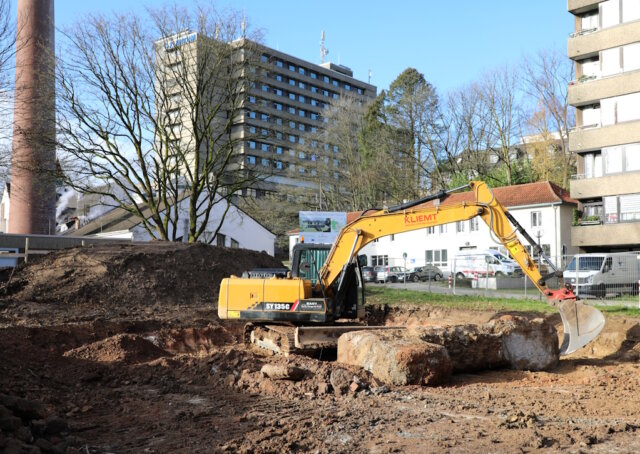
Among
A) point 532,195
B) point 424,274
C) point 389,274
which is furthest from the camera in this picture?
point 532,195

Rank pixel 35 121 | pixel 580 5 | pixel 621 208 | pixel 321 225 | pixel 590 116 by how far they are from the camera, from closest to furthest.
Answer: pixel 35 121, pixel 621 208, pixel 580 5, pixel 590 116, pixel 321 225

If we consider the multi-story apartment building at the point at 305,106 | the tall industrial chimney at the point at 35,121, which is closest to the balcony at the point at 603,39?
the tall industrial chimney at the point at 35,121

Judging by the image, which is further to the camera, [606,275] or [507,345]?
[606,275]

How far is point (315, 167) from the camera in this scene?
180ft

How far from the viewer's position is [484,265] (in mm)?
28984

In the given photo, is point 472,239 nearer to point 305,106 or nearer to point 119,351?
point 119,351

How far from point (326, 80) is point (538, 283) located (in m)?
86.0

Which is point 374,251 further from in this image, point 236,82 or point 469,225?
point 236,82

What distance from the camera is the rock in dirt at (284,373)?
8.38m

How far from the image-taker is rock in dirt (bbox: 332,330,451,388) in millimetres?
8359

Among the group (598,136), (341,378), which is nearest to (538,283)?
(341,378)

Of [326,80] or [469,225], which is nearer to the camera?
[469,225]

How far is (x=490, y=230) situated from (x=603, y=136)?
2141 centimetres

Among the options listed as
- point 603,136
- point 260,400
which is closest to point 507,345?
point 260,400
